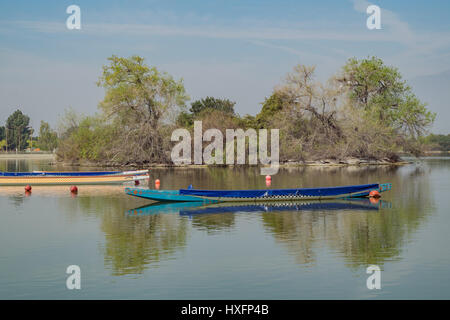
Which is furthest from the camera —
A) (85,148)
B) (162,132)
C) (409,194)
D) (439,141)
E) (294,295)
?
(439,141)

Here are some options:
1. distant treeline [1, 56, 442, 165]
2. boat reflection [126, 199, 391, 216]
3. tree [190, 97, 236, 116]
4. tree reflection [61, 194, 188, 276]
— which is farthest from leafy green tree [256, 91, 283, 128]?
tree reflection [61, 194, 188, 276]

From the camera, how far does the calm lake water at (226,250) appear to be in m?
16.4

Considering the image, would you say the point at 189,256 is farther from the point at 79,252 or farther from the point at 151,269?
the point at 79,252

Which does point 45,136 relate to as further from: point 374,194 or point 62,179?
point 374,194

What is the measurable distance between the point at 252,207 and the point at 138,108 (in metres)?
53.9

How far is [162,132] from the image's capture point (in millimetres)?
83250

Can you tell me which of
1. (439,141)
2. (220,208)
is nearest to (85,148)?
(220,208)

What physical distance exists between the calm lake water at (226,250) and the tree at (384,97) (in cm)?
6194

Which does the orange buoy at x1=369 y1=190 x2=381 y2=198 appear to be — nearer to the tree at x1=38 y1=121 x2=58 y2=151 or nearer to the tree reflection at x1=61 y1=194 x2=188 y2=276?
the tree reflection at x1=61 y1=194 x2=188 y2=276

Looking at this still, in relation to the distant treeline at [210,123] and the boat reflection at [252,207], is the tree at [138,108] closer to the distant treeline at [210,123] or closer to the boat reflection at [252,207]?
the distant treeline at [210,123]

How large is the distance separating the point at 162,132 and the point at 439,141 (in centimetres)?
13604

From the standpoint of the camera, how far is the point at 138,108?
8450cm

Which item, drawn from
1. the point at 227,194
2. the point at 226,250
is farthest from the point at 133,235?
the point at 227,194

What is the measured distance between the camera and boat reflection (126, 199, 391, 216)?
32500 mm
